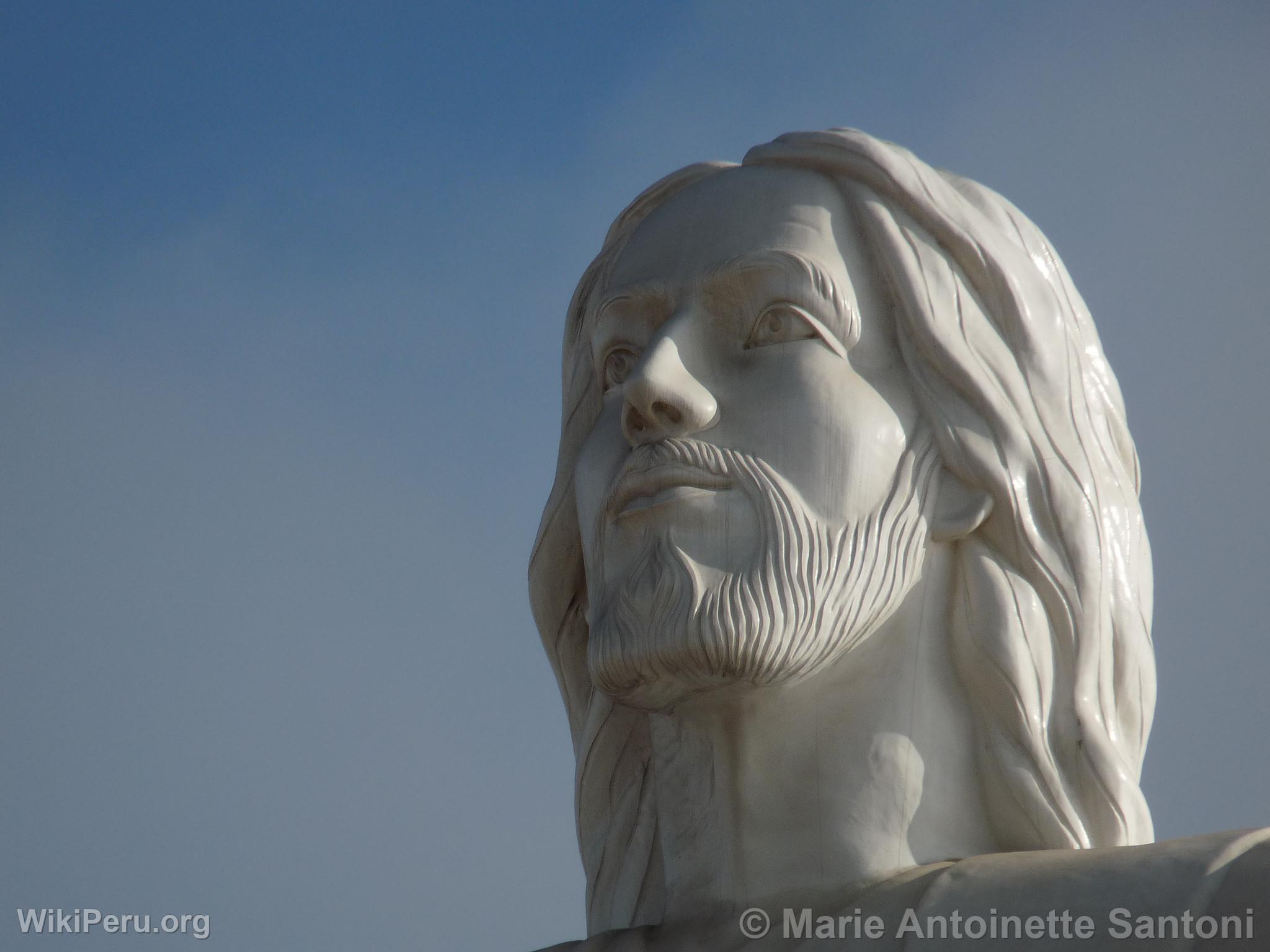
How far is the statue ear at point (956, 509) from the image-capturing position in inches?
193

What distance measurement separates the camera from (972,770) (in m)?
4.81

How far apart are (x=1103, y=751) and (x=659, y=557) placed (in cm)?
121

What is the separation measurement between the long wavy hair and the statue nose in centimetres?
58

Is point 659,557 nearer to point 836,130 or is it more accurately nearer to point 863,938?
point 863,938

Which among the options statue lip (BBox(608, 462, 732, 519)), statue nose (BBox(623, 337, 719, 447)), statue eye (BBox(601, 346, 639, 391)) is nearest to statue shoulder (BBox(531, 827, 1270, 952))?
statue lip (BBox(608, 462, 732, 519))

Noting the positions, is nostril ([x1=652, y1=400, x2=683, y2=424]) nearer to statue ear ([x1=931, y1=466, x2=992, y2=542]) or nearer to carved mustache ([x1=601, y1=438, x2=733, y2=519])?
carved mustache ([x1=601, y1=438, x2=733, y2=519])

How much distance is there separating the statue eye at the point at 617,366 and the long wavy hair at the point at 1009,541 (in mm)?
165

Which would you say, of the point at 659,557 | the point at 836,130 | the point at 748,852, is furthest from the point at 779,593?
the point at 836,130

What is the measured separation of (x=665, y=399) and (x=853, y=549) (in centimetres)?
63

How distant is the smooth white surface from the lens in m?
4.70

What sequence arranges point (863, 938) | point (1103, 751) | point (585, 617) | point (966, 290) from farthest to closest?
point (585, 617)
point (966, 290)
point (1103, 751)
point (863, 938)

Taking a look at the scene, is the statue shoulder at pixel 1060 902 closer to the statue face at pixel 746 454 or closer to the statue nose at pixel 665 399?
the statue face at pixel 746 454

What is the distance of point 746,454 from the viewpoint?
4852mm

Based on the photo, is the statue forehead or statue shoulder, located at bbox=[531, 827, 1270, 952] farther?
the statue forehead
